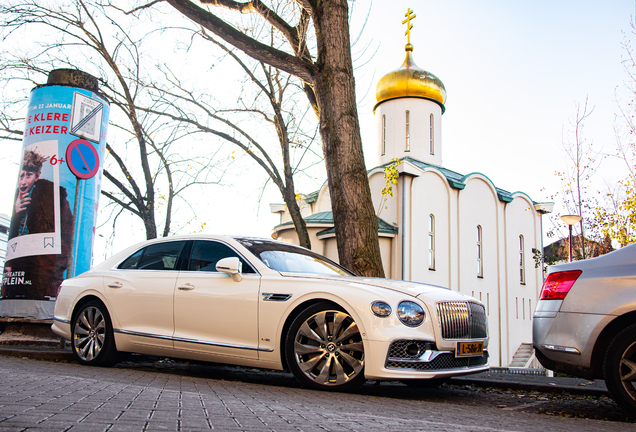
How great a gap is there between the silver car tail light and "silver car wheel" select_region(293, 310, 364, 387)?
0.83m

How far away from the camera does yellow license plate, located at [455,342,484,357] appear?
5.14m

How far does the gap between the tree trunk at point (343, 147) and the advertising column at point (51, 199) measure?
14.4 feet

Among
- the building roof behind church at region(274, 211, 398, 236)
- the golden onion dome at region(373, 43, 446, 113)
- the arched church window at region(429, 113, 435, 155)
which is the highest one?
the golden onion dome at region(373, 43, 446, 113)

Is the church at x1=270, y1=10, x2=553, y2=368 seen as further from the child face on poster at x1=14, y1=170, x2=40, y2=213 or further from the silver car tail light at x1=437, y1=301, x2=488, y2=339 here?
the silver car tail light at x1=437, y1=301, x2=488, y2=339

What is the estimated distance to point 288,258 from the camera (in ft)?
20.4

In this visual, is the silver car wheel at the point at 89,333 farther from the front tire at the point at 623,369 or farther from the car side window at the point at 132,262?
the front tire at the point at 623,369

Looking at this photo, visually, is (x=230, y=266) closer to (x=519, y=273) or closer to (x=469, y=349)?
(x=469, y=349)

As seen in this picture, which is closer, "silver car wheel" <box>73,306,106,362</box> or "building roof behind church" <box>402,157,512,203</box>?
"silver car wheel" <box>73,306,106,362</box>

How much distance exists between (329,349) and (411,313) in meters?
0.84

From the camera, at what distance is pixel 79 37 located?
48.7ft

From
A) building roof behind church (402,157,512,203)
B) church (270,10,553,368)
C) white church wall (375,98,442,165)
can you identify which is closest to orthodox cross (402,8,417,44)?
church (270,10,553,368)

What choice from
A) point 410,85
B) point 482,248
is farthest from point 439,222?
point 410,85

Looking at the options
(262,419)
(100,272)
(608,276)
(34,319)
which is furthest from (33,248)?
(608,276)

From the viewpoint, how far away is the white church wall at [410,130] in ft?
94.5
